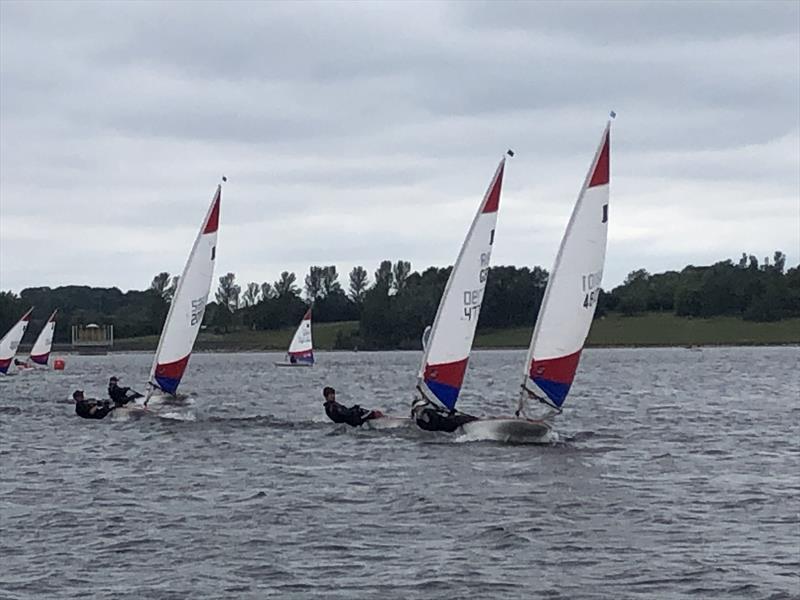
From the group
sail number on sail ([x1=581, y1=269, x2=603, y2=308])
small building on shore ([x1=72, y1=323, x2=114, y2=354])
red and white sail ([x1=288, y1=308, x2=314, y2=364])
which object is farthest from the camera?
small building on shore ([x1=72, y1=323, x2=114, y2=354])

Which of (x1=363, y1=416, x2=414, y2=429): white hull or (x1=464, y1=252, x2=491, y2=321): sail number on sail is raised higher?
(x1=464, y1=252, x2=491, y2=321): sail number on sail

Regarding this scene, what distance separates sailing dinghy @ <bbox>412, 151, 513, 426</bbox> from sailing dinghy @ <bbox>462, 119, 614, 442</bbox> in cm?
273

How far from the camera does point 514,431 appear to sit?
34.9 metres

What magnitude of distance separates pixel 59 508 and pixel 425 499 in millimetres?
6267

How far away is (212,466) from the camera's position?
107 ft

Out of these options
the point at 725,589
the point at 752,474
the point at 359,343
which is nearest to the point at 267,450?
the point at 752,474

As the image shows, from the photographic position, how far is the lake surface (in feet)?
62.0

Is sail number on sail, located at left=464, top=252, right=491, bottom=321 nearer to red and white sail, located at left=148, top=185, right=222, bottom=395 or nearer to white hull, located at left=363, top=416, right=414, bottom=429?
white hull, located at left=363, top=416, right=414, bottom=429

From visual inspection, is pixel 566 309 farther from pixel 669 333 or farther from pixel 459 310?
pixel 669 333

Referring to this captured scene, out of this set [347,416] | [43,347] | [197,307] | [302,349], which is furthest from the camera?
[302,349]

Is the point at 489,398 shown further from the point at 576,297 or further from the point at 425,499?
the point at 425,499

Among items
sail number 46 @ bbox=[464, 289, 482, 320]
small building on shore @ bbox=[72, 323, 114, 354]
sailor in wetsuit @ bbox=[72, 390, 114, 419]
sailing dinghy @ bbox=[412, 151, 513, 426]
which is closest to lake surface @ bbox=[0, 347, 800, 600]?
sailor in wetsuit @ bbox=[72, 390, 114, 419]

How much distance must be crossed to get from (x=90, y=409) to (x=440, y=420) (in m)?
13.3

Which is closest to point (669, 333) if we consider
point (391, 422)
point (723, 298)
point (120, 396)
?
point (723, 298)
